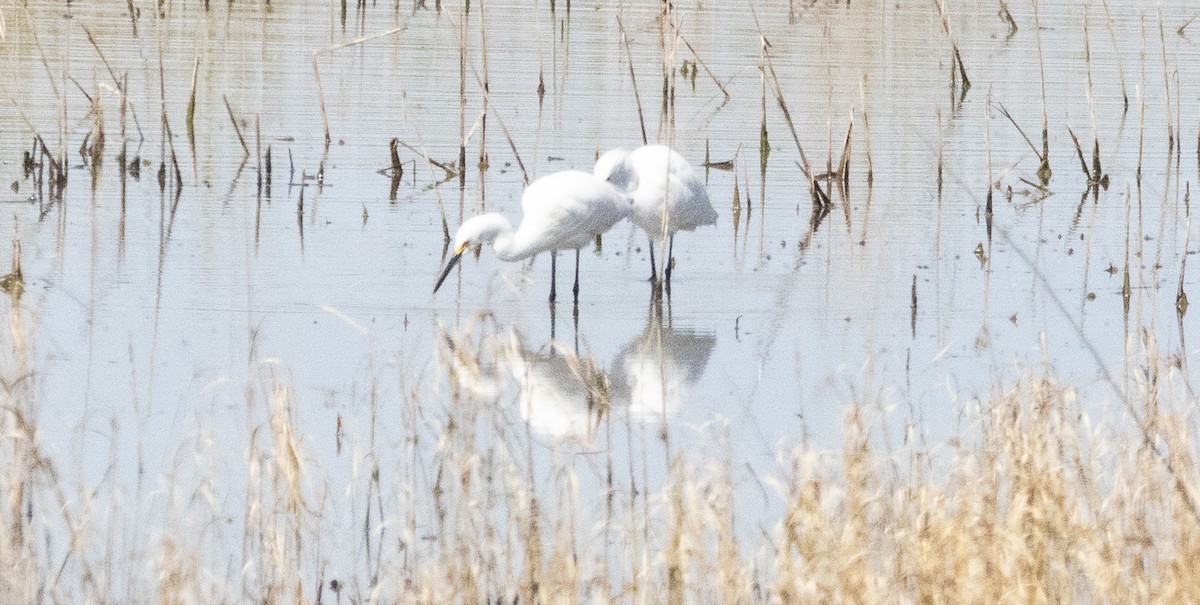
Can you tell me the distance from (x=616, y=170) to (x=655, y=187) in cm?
23

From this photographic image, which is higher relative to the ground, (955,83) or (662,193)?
(955,83)

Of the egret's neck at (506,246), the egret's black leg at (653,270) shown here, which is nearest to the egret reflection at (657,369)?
the egret's black leg at (653,270)

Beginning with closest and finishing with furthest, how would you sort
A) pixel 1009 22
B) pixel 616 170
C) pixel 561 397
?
pixel 561 397 → pixel 616 170 → pixel 1009 22

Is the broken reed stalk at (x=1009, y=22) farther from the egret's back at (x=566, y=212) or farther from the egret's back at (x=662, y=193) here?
the egret's back at (x=566, y=212)

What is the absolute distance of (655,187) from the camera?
805 cm

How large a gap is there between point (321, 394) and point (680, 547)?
2277mm

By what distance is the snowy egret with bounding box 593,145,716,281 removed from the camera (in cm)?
806

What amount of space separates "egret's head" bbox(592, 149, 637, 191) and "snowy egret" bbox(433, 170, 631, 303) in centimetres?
24

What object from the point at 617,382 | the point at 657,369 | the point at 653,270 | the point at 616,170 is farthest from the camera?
the point at 616,170

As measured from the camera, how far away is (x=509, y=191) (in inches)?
391

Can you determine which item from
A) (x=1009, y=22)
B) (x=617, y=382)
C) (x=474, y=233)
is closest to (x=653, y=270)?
(x=474, y=233)

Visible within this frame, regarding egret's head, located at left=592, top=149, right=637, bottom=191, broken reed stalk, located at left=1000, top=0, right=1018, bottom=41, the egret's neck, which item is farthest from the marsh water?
broken reed stalk, located at left=1000, top=0, right=1018, bottom=41

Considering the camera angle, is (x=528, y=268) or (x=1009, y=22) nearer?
(x=528, y=268)

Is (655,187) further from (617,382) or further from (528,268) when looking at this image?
(617,382)
